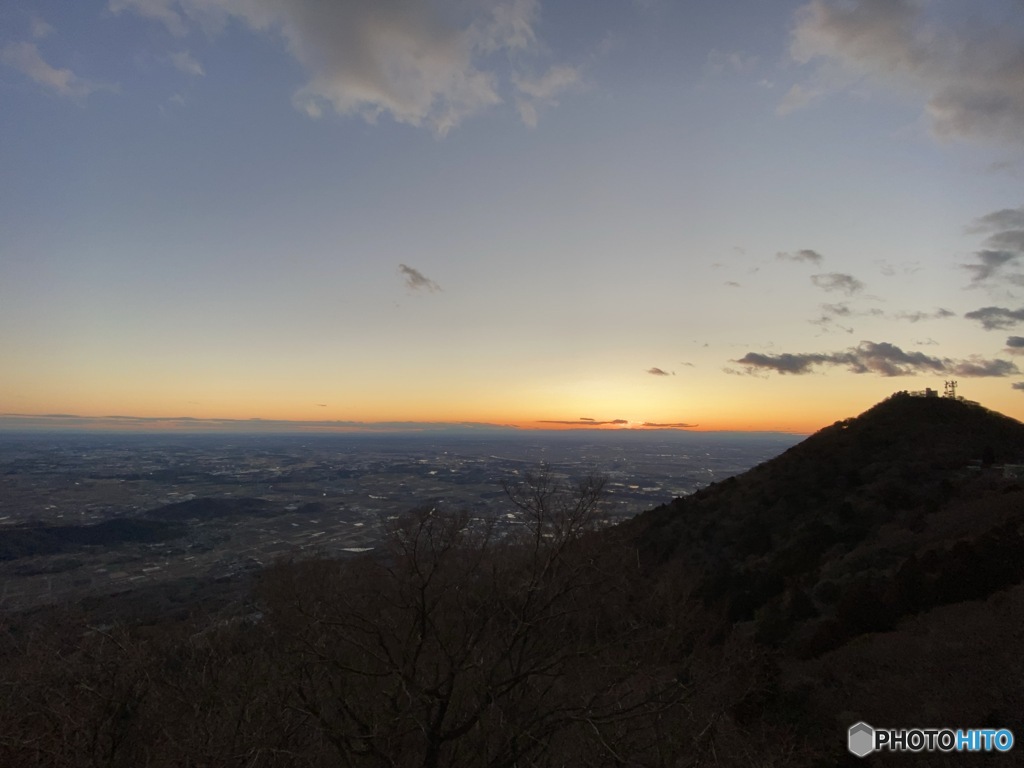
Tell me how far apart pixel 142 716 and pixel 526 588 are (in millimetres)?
9692

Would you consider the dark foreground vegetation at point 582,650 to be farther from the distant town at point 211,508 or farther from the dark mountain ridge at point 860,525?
the distant town at point 211,508

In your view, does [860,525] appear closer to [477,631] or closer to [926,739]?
[926,739]

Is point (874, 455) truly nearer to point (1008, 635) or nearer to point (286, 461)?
point (1008, 635)

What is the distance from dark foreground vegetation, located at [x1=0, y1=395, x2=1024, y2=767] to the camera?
7.95 meters

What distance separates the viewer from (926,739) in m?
10.9

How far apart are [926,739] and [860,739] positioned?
1.44m

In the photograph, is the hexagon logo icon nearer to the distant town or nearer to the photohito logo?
the photohito logo

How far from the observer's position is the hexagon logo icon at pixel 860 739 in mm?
11484

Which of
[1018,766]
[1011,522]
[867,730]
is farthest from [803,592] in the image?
[1018,766]

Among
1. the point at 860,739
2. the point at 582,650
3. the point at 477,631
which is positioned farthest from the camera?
the point at 860,739

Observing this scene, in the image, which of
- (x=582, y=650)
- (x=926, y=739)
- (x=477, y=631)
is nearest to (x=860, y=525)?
(x=926, y=739)

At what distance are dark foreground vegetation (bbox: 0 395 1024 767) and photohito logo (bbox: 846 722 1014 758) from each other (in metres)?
0.29

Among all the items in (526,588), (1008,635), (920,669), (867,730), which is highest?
(526,588)

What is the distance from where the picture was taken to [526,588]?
8219 mm
